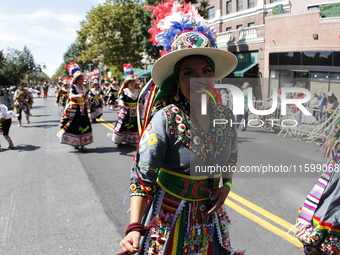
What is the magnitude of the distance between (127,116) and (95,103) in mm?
6517

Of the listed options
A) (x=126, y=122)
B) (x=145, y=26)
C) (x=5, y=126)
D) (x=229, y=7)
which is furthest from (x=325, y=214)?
(x=229, y=7)

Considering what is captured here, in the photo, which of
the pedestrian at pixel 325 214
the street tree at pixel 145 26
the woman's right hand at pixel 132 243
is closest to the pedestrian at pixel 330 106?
the pedestrian at pixel 325 214

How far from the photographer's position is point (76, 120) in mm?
8672

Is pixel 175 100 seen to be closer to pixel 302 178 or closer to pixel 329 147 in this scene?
pixel 329 147

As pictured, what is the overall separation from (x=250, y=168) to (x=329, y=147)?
12.4ft

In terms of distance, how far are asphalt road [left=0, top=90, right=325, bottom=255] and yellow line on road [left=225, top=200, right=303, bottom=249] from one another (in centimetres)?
1

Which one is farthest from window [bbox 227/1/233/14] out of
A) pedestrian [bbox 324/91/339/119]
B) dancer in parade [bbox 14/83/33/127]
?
dancer in parade [bbox 14/83/33/127]

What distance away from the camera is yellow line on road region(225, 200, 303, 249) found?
12.2 ft

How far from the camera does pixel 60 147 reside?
9359mm

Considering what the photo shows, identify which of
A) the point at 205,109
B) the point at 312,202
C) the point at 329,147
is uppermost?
the point at 205,109

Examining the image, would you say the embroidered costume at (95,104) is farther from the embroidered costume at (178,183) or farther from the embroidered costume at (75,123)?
the embroidered costume at (178,183)

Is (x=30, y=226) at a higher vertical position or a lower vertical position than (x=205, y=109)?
lower

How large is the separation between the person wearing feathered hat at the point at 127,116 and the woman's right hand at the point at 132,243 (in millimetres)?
7299

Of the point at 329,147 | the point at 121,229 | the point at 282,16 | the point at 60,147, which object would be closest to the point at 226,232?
the point at 329,147
